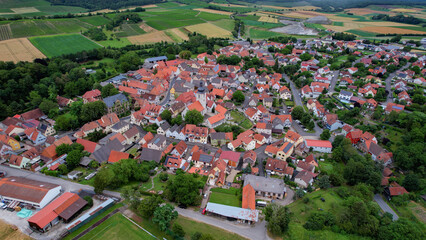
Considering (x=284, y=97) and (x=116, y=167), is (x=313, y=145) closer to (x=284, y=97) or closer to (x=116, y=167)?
(x=284, y=97)

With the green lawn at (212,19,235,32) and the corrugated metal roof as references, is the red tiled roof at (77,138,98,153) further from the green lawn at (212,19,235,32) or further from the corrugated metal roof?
the green lawn at (212,19,235,32)

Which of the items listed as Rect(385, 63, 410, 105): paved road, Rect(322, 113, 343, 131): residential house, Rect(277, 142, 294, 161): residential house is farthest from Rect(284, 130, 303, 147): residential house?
Rect(385, 63, 410, 105): paved road

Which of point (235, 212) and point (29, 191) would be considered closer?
point (235, 212)

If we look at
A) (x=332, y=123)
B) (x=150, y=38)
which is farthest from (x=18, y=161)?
(x=150, y=38)

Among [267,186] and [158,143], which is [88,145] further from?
[267,186]

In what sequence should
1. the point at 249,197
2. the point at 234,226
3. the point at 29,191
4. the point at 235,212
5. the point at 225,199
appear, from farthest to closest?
the point at 225,199 < the point at 249,197 < the point at 29,191 < the point at 235,212 < the point at 234,226

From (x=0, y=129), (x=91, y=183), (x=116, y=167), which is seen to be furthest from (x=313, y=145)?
(x=0, y=129)

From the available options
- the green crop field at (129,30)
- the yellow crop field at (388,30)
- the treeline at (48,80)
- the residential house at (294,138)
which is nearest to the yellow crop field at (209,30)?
the green crop field at (129,30)
